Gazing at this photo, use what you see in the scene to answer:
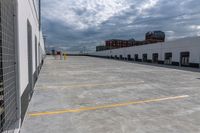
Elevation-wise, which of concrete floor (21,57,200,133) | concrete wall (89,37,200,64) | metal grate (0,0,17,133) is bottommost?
concrete floor (21,57,200,133)

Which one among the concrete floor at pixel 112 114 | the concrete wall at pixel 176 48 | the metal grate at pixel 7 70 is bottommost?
the concrete floor at pixel 112 114

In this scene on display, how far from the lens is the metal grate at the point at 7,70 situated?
3.02 meters

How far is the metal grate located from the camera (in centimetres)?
302

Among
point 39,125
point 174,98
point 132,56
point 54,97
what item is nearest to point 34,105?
point 54,97

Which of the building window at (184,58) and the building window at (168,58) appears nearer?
the building window at (184,58)

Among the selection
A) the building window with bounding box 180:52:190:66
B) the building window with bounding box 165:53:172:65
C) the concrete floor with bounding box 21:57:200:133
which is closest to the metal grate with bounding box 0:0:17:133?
the concrete floor with bounding box 21:57:200:133

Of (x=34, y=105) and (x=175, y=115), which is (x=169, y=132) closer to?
(x=175, y=115)

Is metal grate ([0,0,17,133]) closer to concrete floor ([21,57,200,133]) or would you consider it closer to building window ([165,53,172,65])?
concrete floor ([21,57,200,133])

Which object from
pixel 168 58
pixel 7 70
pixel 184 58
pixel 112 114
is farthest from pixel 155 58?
pixel 7 70

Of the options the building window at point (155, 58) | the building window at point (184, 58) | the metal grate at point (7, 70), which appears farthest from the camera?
the building window at point (155, 58)

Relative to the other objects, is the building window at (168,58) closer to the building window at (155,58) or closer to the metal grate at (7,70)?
the building window at (155,58)

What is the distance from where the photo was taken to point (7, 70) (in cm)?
329

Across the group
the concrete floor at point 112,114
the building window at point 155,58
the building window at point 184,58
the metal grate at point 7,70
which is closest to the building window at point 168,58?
the building window at point 184,58

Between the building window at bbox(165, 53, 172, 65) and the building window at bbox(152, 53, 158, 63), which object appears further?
the building window at bbox(152, 53, 158, 63)
